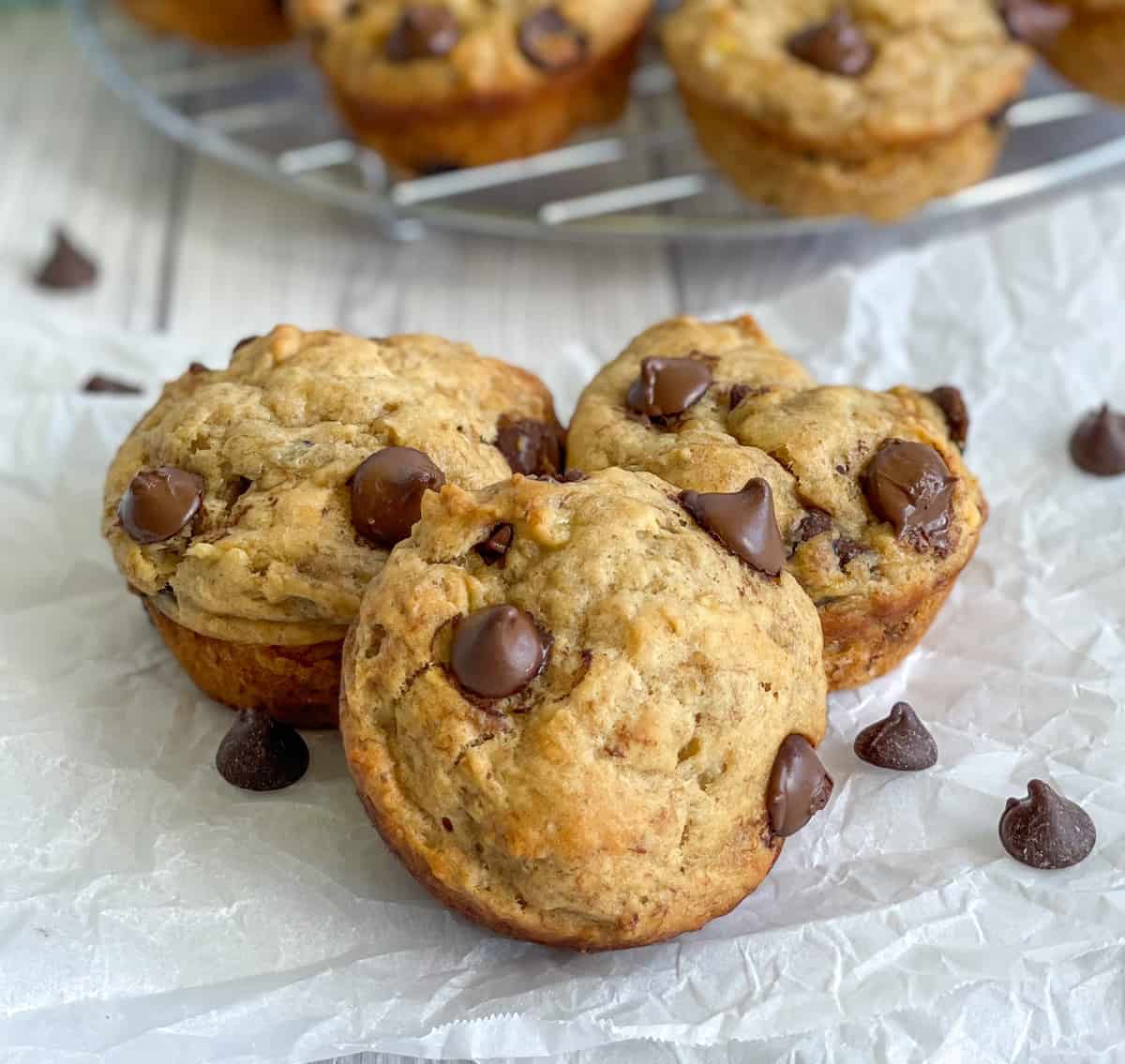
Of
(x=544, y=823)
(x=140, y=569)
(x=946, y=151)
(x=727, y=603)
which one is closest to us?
(x=544, y=823)

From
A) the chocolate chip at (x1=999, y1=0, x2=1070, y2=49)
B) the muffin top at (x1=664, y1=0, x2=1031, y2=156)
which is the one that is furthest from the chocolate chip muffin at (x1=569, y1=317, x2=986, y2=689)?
the chocolate chip at (x1=999, y1=0, x2=1070, y2=49)

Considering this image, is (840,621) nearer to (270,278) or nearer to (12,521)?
(12,521)

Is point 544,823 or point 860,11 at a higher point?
point 860,11

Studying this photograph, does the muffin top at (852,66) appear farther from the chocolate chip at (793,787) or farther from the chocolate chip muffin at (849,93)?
the chocolate chip at (793,787)

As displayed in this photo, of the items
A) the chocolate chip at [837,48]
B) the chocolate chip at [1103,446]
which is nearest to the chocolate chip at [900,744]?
the chocolate chip at [1103,446]

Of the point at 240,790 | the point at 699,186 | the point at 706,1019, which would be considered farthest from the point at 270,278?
the point at 706,1019

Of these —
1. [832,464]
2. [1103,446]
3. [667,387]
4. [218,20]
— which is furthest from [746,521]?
[218,20]

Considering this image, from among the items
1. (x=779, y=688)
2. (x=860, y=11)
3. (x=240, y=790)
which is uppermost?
(x=860, y=11)

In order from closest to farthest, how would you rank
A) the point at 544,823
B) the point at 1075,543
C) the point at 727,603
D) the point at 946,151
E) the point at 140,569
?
the point at 544,823 < the point at 727,603 < the point at 140,569 < the point at 1075,543 < the point at 946,151

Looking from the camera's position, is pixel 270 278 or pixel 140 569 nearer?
pixel 140 569
